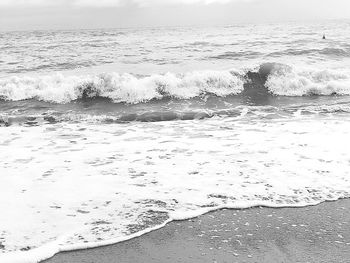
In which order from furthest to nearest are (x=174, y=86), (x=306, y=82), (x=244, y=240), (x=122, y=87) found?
(x=306, y=82), (x=174, y=86), (x=122, y=87), (x=244, y=240)

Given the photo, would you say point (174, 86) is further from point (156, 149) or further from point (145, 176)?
point (145, 176)

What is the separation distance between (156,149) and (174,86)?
21.0 feet

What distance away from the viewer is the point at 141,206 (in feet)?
13.9

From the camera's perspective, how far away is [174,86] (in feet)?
41.5

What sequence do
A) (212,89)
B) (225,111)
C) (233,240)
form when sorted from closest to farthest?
1. (233,240)
2. (225,111)
3. (212,89)

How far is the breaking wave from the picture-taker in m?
12.2

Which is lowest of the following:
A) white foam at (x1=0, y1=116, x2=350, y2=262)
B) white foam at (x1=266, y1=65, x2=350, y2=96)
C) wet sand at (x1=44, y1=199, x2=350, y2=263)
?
wet sand at (x1=44, y1=199, x2=350, y2=263)

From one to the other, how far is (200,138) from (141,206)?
122 inches

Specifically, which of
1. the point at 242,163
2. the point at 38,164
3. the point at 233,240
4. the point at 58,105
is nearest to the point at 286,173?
the point at 242,163

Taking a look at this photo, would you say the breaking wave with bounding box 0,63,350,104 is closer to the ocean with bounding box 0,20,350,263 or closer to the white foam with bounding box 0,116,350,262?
the ocean with bounding box 0,20,350,263

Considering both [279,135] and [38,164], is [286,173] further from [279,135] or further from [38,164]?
[38,164]

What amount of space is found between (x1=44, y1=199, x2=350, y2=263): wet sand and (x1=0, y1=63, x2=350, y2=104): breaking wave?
8.12 meters

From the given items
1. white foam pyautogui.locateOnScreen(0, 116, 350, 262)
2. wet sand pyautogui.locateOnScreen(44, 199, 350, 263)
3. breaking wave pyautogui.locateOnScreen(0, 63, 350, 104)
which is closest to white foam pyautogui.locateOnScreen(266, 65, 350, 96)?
breaking wave pyautogui.locateOnScreen(0, 63, 350, 104)

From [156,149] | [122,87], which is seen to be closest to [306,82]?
[122,87]
